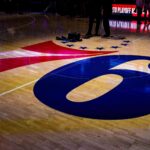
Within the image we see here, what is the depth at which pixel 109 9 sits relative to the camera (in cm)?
712

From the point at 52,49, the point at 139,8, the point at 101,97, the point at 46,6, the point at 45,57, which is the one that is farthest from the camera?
the point at 46,6

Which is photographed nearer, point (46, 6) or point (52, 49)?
point (52, 49)

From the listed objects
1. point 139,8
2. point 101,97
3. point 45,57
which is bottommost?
point 101,97

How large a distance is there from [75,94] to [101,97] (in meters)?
0.35

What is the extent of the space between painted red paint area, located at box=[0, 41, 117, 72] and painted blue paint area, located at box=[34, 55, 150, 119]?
53 centimetres

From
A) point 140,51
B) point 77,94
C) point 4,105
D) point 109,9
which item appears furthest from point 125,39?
point 4,105

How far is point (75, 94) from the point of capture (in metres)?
3.73

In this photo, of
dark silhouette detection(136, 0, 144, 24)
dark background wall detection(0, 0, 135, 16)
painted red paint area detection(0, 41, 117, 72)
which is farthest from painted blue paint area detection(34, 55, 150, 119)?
dark background wall detection(0, 0, 135, 16)

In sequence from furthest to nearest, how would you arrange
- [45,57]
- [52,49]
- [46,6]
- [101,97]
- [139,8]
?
[46,6], [139,8], [52,49], [45,57], [101,97]

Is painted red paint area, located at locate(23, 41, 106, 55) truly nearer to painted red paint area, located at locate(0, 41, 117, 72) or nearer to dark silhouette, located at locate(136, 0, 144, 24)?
painted red paint area, located at locate(0, 41, 117, 72)

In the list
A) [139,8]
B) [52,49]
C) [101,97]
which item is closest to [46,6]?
[139,8]

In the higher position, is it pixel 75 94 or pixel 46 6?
pixel 46 6

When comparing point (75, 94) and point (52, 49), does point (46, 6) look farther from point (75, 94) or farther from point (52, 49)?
point (75, 94)

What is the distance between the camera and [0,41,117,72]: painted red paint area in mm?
5152
